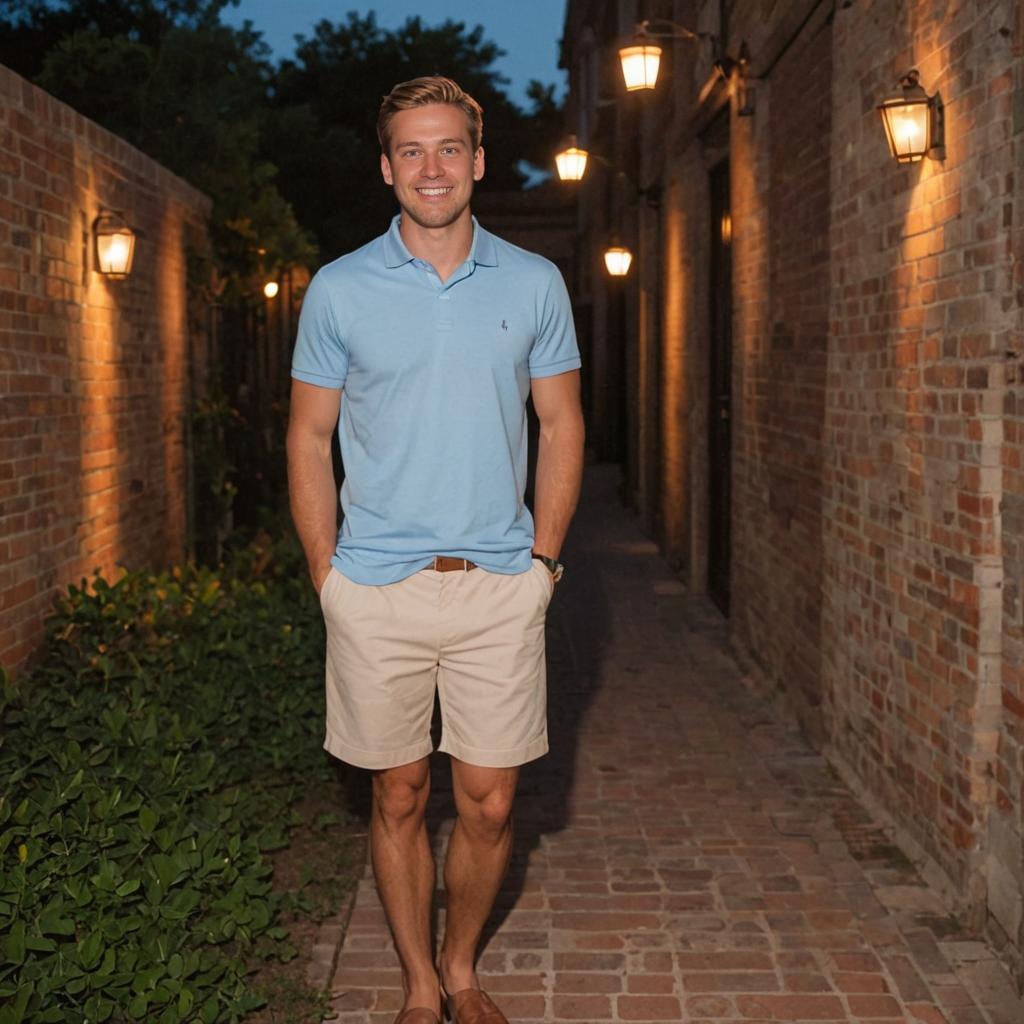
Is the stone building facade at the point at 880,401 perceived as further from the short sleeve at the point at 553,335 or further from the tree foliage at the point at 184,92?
the tree foliage at the point at 184,92

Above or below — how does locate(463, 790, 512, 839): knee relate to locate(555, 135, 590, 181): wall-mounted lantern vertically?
below

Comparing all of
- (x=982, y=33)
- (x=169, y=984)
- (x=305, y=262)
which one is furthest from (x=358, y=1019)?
(x=305, y=262)

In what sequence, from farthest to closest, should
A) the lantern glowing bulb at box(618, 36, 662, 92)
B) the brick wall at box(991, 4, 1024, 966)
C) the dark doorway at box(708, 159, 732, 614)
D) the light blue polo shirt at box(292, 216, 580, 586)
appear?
the lantern glowing bulb at box(618, 36, 662, 92)
the dark doorway at box(708, 159, 732, 614)
the brick wall at box(991, 4, 1024, 966)
the light blue polo shirt at box(292, 216, 580, 586)

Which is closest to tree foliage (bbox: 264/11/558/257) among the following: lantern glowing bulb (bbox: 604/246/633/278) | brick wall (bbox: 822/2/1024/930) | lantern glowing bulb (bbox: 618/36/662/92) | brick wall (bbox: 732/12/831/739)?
lantern glowing bulb (bbox: 604/246/633/278)

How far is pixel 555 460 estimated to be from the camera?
11.5 feet

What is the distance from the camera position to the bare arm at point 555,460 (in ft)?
11.5

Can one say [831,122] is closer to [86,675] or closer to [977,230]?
[977,230]

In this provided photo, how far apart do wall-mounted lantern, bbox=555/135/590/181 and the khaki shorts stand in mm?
11915

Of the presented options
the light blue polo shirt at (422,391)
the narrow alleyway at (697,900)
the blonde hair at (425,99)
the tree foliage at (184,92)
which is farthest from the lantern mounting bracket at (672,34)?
the light blue polo shirt at (422,391)

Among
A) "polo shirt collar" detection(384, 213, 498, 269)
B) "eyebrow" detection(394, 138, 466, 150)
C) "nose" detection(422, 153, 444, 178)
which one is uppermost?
"eyebrow" detection(394, 138, 466, 150)

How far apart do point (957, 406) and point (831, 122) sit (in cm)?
217

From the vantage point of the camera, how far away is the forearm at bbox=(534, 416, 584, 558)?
11.5 ft

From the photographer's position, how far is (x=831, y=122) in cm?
595

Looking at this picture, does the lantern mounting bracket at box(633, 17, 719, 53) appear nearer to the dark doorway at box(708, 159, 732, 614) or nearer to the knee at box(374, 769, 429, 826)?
the dark doorway at box(708, 159, 732, 614)
